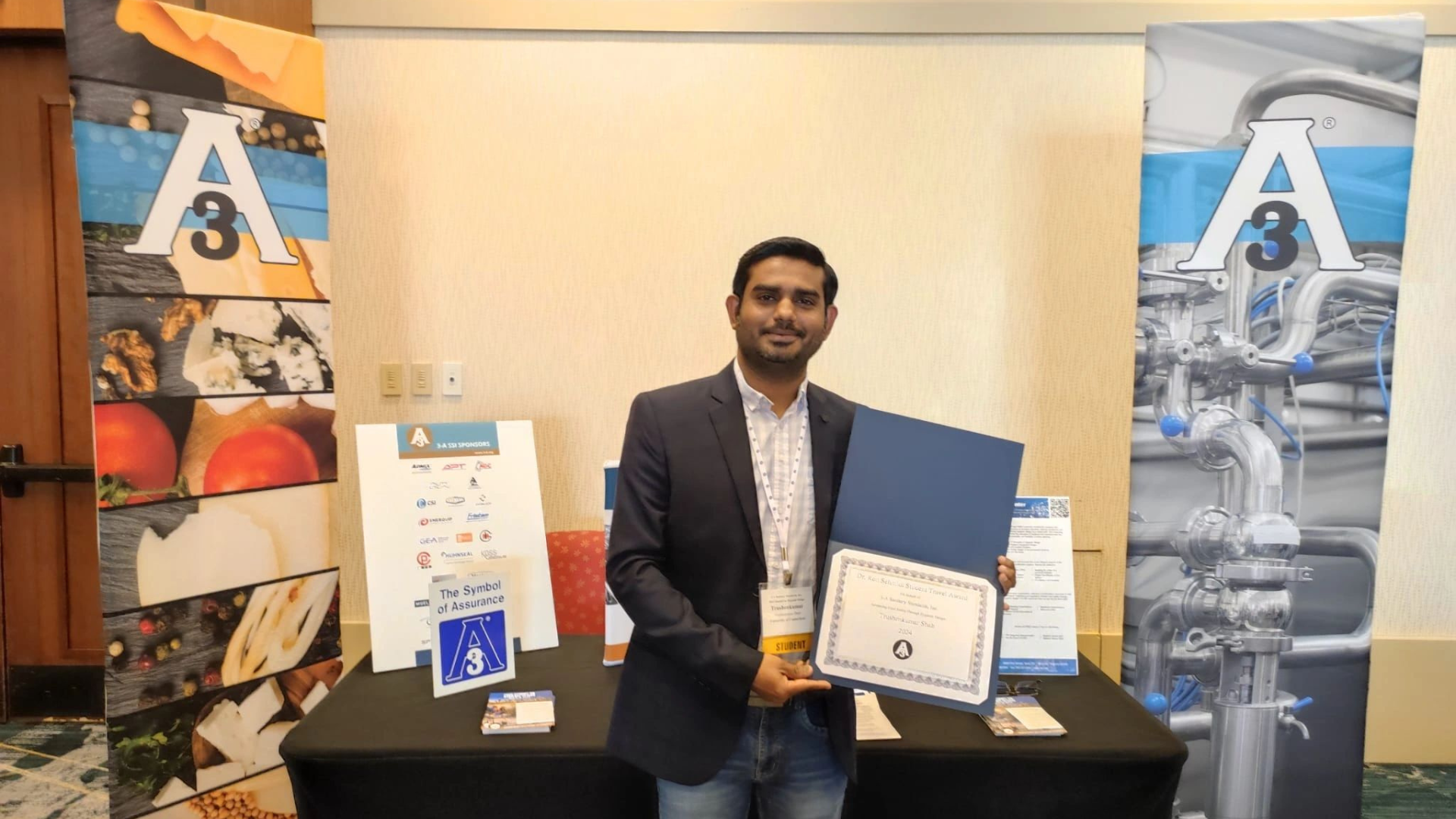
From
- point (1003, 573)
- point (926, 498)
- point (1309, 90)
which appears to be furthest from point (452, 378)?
point (1309, 90)

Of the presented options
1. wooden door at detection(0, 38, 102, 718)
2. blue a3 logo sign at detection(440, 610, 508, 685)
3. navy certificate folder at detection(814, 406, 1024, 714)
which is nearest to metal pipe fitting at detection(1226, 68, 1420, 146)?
navy certificate folder at detection(814, 406, 1024, 714)

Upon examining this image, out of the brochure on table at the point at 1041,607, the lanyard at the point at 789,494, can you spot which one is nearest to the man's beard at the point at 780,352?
the lanyard at the point at 789,494

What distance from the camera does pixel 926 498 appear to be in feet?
4.42

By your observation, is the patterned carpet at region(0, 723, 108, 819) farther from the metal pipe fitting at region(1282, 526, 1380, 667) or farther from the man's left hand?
the metal pipe fitting at region(1282, 526, 1380, 667)

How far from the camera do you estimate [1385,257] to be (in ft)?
7.24

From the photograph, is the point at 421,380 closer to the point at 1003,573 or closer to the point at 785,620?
the point at 785,620

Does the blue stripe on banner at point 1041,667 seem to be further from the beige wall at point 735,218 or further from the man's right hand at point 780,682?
the man's right hand at point 780,682

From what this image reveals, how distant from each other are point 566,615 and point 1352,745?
2.34 meters

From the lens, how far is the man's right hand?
3.98ft

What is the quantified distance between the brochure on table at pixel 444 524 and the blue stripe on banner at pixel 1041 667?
1.31 meters

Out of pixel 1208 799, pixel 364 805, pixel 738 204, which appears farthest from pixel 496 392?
pixel 1208 799

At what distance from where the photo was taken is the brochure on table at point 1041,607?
6.97 ft

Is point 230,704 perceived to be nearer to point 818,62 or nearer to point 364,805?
point 364,805

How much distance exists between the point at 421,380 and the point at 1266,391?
2.67 m
